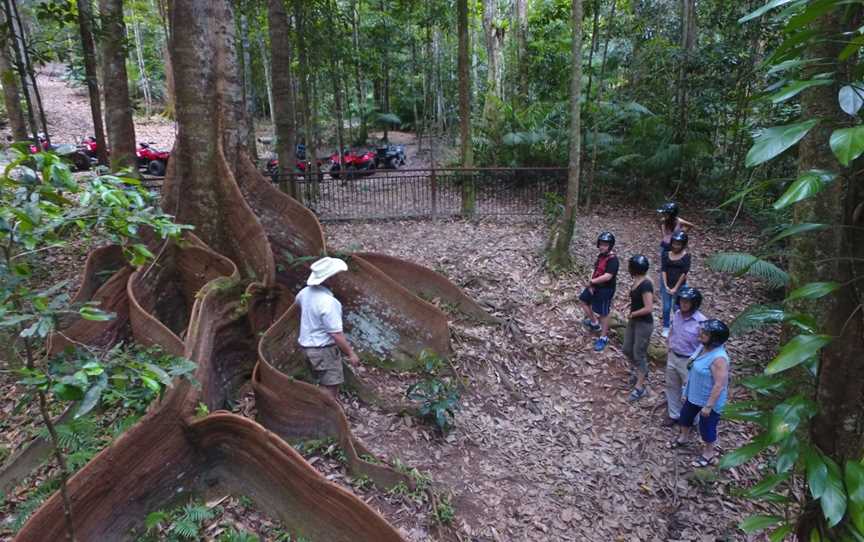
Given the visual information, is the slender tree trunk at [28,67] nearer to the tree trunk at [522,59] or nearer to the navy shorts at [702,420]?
the navy shorts at [702,420]

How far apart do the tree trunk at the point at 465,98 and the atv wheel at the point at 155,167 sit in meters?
12.2

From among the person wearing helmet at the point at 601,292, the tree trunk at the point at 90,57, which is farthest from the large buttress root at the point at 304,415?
the tree trunk at the point at 90,57

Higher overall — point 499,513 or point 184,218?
point 184,218

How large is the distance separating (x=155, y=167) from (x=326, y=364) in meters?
16.4

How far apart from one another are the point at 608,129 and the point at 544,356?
8.88m

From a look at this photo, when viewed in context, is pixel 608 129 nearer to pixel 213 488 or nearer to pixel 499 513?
pixel 499 513

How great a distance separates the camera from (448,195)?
1134 centimetres

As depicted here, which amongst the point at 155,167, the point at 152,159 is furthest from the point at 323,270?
the point at 152,159

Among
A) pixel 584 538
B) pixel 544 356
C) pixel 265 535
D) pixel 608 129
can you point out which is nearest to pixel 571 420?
pixel 544 356

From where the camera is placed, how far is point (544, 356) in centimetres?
709

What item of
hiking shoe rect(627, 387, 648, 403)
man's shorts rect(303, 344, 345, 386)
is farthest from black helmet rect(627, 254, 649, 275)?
man's shorts rect(303, 344, 345, 386)

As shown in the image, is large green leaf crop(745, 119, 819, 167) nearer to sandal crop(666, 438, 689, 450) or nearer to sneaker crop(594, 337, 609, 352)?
sandal crop(666, 438, 689, 450)

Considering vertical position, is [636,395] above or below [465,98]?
below

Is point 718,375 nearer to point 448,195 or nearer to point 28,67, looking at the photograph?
point 448,195
